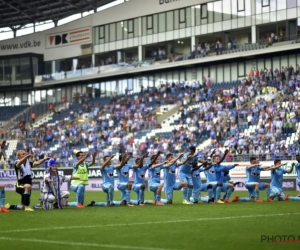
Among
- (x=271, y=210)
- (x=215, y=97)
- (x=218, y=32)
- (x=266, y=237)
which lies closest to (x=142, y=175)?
(x=271, y=210)

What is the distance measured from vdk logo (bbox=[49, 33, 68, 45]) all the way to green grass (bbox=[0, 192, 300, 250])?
188ft

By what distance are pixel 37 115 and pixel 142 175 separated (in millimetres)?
52074

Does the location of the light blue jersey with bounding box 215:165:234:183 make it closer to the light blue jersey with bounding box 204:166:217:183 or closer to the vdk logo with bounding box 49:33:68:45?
the light blue jersey with bounding box 204:166:217:183

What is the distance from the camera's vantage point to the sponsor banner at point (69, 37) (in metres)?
76.9

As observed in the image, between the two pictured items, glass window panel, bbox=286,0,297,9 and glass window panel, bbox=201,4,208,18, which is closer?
glass window panel, bbox=286,0,297,9

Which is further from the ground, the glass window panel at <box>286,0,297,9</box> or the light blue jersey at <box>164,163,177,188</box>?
the glass window panel at <box>286,0,297,9</box>

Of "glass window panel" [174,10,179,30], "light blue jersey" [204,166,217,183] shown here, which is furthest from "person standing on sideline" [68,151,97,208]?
"glass window panel" [174,10,179,30]

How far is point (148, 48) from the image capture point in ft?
235

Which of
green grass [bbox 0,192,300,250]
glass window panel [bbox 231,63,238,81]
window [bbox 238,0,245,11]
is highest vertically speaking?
window [bbox 238,0,245,11]

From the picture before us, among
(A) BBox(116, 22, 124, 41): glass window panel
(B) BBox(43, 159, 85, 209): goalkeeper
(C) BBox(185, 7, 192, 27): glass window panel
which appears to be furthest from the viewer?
(A) BBox(116, 22, 124, 41): glass window panel

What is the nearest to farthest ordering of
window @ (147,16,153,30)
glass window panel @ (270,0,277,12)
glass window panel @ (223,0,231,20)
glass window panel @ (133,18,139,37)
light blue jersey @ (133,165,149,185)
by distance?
light blue jersey @ (133,165,149,185) < glass window panel @ (270,0,277,12) < glass window panel @ (223,0,231,20) < window @ (147,16,153,30) < glass window panel @ (133,18,139,37)

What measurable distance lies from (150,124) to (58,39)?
22502mm

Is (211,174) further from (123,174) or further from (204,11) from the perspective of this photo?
(204,11)

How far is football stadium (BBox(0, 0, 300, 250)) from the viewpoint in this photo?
18141 mm
